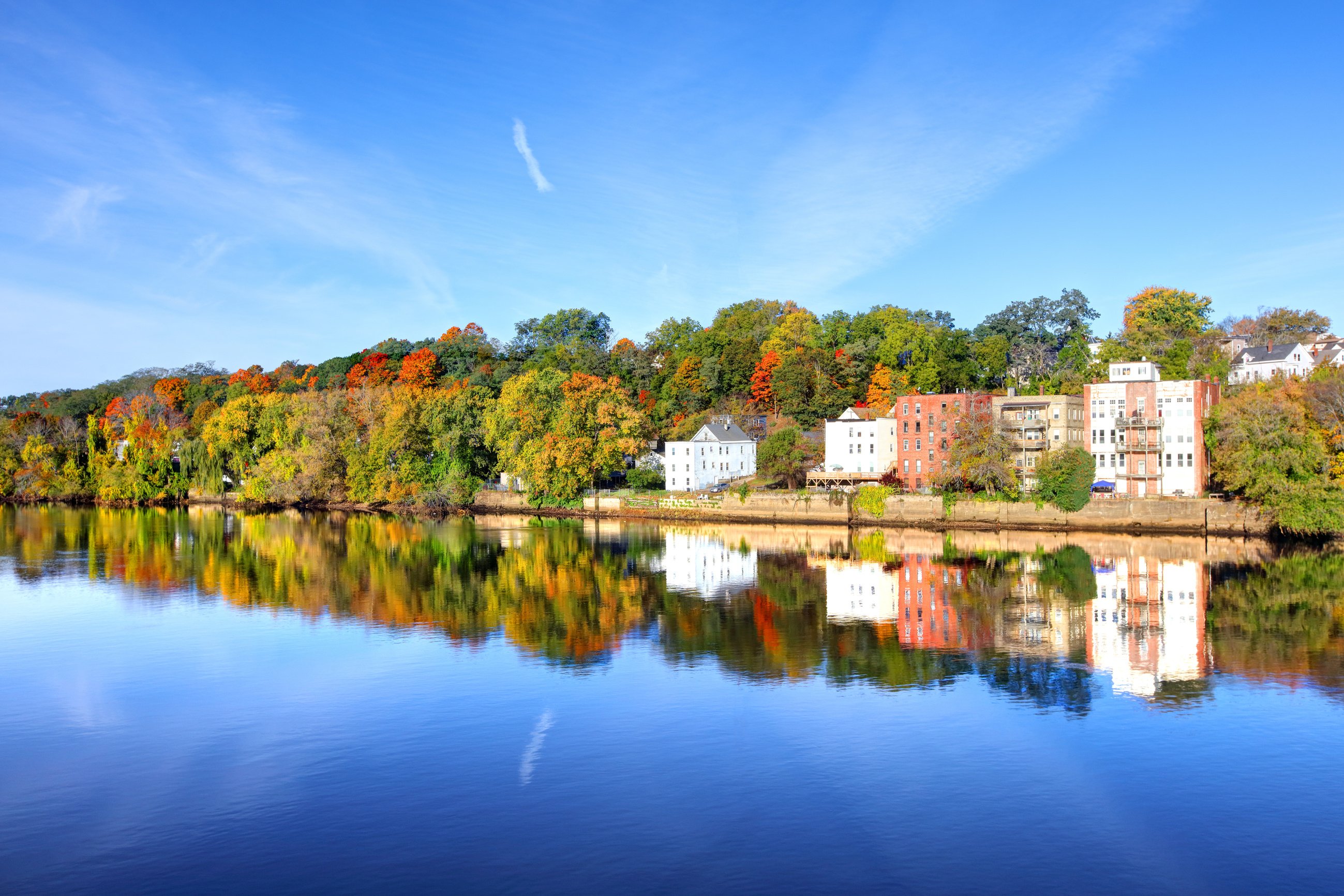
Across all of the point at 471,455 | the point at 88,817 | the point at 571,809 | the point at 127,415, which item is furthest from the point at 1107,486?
the point at 127,415

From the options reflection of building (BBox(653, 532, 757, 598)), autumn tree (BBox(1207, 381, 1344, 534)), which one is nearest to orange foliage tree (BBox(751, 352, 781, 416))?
reflection of building (BBox(653, 532, 757, 598))

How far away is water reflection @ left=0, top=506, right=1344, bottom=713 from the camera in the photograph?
1196 inches

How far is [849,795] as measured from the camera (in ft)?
63.8

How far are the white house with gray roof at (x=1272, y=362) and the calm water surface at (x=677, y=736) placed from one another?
Result: 56.8 metres

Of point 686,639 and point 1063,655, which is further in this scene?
point 686,639

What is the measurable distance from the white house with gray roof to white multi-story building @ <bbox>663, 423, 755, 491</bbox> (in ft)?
154

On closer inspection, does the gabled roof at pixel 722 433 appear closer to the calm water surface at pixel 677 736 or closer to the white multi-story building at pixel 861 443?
the white multi-story building at pixel 861 443

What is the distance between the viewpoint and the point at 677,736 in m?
23.2

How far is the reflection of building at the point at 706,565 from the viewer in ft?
154

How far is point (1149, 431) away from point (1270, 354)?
35.7 m

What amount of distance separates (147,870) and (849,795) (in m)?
12.6

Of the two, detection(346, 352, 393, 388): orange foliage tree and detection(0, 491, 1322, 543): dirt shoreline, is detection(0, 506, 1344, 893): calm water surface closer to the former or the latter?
detection(0, 491, 1322, 543): dirt shoreline

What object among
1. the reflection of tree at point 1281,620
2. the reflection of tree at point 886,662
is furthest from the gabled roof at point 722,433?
the reflection of tree at point 886,662

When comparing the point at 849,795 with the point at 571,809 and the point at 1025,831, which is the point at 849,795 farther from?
the point at 571,809
